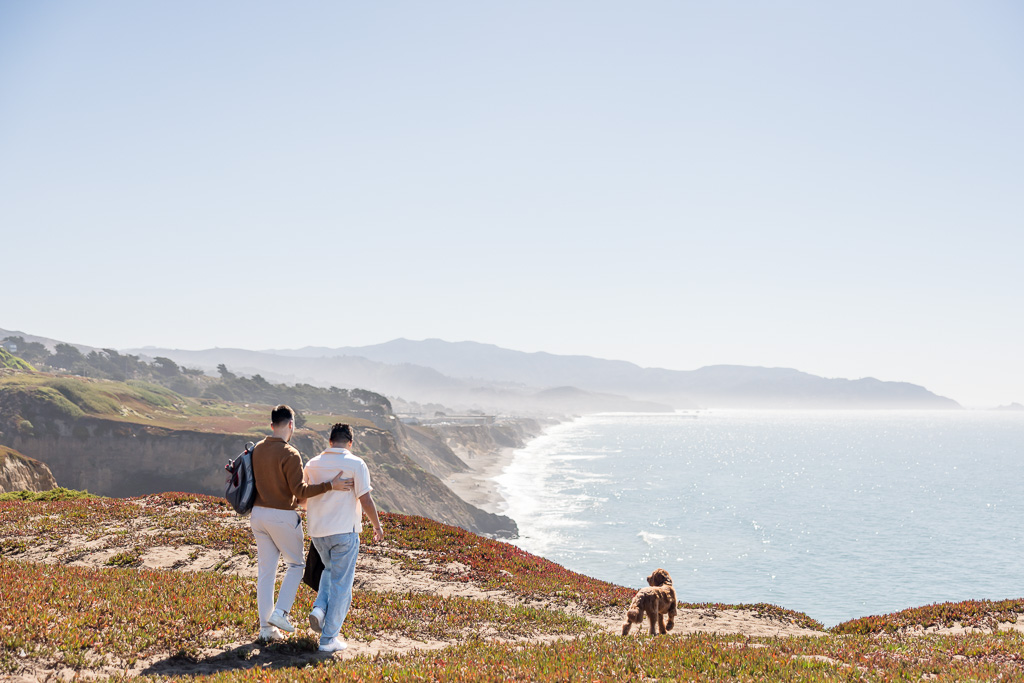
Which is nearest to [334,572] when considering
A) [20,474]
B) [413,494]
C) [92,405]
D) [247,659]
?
[247,659]

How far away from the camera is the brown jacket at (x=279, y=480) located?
25.0 feet

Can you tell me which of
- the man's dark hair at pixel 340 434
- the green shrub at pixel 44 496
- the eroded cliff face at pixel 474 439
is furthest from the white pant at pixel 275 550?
the eroded cliff face at pixel 474 439

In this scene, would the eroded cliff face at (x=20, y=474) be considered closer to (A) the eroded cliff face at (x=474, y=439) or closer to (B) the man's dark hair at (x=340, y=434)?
(B) the man's dark hair at (x=340, y=434)

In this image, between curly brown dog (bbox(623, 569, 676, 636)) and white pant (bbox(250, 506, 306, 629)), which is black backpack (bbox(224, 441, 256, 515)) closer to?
white pant (bbox(250, 506, 306, 629))

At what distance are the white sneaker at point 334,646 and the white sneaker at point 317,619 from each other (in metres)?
0.25

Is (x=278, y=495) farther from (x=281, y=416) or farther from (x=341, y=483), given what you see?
(x=281, y=416)

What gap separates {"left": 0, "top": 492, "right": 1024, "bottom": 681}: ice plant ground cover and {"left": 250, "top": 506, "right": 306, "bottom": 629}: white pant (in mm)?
621

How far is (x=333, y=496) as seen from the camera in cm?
781

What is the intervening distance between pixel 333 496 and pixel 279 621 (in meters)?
1.96

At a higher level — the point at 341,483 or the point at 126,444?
the point at 341,483

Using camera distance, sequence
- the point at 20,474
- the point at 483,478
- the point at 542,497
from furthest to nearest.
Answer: the point at 483,478 < the point at 542,497 < the point at 20,474

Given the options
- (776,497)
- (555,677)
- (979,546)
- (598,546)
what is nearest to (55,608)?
(555,677)

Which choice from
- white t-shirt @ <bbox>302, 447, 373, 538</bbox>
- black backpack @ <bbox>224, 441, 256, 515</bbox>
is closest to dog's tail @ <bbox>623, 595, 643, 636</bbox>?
white t-shirt @ <bbox>302, 447, 373, 538</bbox>

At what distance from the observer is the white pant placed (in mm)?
7695
